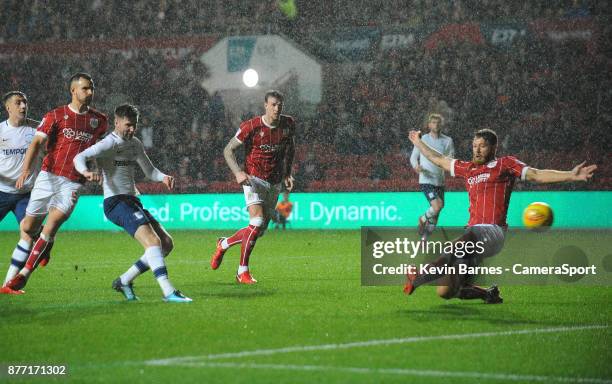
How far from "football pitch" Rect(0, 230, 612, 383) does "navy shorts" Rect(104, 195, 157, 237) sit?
0.67m

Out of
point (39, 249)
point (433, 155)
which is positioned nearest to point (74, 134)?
point (39, 249)

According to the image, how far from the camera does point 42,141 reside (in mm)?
9297

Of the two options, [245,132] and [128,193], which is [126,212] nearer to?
[128,193]

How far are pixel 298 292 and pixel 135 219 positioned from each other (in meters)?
1.94

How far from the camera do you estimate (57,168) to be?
948cm

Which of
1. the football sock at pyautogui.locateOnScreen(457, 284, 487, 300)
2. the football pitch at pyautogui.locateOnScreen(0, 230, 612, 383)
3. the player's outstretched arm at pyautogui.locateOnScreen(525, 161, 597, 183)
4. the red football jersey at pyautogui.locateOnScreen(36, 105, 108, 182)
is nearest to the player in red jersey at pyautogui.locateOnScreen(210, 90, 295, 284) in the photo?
the football pitch at pyautogui.locateOnScreen(0, 230, 612, 383)

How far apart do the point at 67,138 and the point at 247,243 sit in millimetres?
2290

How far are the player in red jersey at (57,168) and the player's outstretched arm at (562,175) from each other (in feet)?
13.3

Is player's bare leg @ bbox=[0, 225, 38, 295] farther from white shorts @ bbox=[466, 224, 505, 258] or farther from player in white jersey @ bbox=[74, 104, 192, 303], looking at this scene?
white shorts @ bbox=[466, 224, 505, 258]

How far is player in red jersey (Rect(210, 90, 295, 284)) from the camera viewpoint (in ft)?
35.4

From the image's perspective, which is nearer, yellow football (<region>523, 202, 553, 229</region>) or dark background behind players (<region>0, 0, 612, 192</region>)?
yellow football (<region>523, 202, 553, 229</region>)

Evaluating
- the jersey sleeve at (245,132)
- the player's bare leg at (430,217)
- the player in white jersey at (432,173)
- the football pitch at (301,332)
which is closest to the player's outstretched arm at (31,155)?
the football pitch at (301,332)

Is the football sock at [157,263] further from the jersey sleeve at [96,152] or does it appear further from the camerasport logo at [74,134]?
the camerasport logo at [74,134]

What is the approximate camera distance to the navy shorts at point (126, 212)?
845cm
